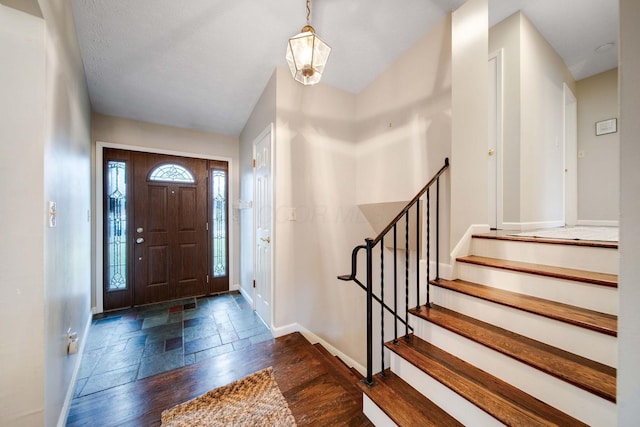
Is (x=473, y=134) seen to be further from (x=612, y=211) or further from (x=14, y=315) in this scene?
(x=612, y=211)

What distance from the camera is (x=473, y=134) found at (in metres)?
1.68

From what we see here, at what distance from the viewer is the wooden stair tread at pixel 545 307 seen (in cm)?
97

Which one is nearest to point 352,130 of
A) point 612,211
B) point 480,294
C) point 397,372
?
point 480,294

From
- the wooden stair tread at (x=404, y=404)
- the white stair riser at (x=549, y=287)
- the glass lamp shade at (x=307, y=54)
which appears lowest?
the wooden stair tread at (x=404, y=404)

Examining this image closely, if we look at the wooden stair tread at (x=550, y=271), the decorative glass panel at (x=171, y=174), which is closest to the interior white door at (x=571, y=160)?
the wooden stair tread at (x=550, y=271)

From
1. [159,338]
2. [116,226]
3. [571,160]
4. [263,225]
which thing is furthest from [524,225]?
[116,226]

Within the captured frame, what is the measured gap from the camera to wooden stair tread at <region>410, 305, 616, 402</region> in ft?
2.76

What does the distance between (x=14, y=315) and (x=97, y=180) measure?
2543 mm

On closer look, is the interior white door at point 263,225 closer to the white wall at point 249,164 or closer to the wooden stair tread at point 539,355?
the white wall at point 249,164

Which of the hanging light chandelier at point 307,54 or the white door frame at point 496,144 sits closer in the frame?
the hanging light chandelier at point 307,54

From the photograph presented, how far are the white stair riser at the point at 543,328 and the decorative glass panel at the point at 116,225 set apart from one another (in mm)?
3873

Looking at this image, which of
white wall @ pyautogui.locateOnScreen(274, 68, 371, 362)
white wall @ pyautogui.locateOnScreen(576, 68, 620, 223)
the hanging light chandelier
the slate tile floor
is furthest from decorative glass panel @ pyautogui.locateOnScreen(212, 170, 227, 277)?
white wall @ pyautogui.locateOnScreen(576, 68, 620, 223)

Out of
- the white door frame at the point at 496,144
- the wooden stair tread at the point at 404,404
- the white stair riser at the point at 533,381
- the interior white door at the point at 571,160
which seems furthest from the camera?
the interior white door at the point at 571,160

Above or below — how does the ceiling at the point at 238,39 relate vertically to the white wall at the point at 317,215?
above
